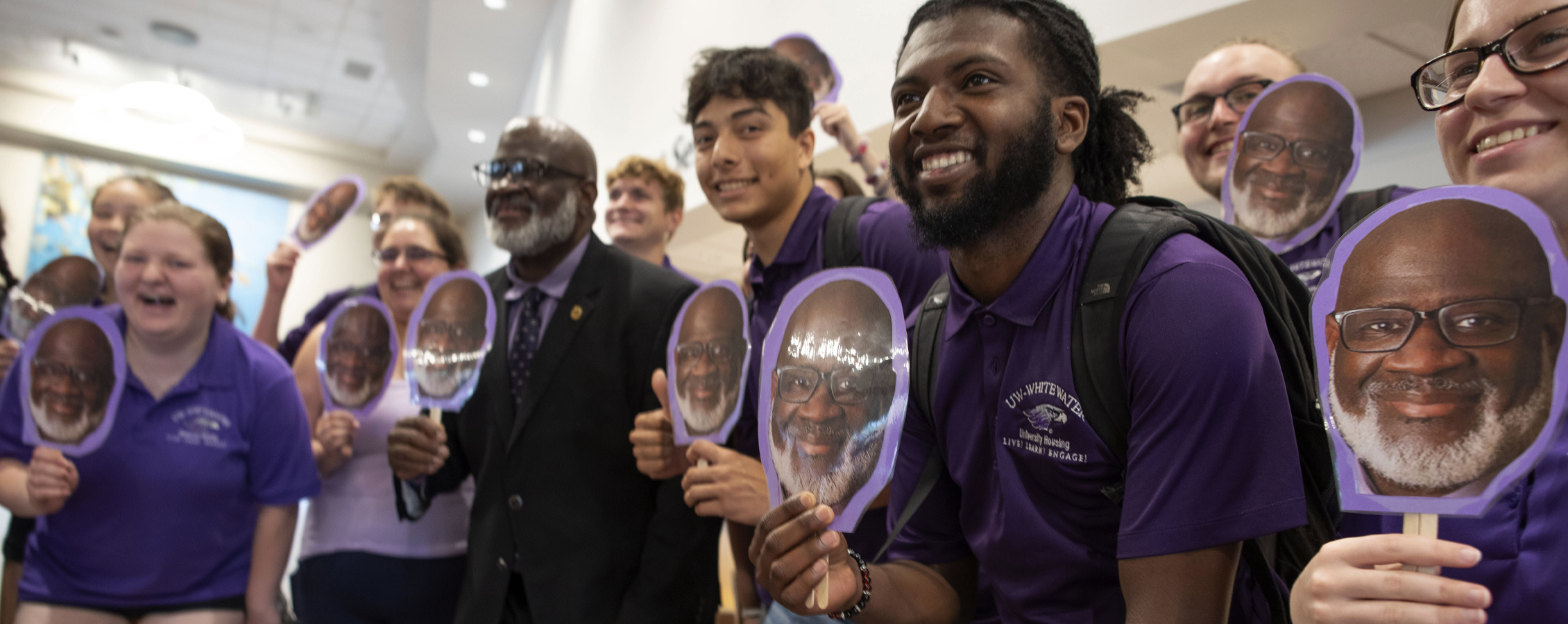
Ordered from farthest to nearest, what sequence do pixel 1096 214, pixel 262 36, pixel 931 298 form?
pixel 262 36
pixel 931 298
pixel 1096 214

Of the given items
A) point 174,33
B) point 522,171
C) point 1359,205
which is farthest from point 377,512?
point 174,33

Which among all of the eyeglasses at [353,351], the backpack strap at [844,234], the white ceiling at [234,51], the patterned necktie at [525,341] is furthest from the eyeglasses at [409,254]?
the white ceiling at [234,51]

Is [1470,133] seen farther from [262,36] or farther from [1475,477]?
[262,36]

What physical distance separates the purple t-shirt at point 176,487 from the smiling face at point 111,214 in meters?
0.94

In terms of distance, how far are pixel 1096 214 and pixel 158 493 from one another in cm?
225

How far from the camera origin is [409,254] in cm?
283

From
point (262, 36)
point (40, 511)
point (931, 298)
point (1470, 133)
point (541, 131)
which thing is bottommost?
point (40, 511)

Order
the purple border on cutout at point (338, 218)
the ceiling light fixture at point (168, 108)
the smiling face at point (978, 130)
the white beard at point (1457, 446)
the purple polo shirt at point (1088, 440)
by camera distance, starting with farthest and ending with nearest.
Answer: the ceiling light fixture at point (168, 108), the purple border on cutout at point (338, 218), the smiling face at point (978, 130), the purple polo shirt at point (1088, 440), the white beard at point (1457, 446)

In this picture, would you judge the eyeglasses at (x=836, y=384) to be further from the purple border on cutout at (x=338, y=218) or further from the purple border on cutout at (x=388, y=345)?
the purple border on cutout at (x=338, y=218)

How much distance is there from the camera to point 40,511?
2.19 m

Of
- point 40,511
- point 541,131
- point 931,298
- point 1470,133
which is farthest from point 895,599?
point 40,511

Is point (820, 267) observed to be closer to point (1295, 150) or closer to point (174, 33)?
point (1295, 150)

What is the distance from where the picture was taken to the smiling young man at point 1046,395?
1.02 metres

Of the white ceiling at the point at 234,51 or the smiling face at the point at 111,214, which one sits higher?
the white ceiling at the point at 234,51
